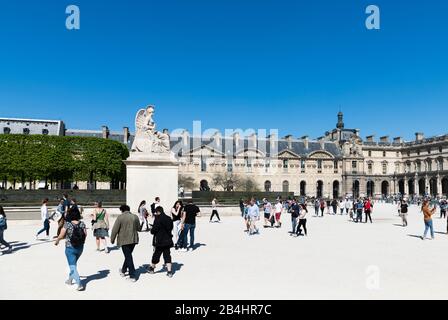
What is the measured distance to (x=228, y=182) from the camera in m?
71.4

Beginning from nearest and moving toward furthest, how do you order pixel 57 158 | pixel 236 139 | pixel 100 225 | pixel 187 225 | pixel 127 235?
pixel 127 235
pixel 100 225
pixel 187 225
pixel 57 158
pixel 236 139

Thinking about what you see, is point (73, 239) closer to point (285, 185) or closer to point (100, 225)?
point (100, 225)

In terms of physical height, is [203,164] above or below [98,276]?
above

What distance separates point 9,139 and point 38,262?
38525mm

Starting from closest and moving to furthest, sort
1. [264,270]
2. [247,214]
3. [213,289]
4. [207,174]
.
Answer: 1. [213,289]
2. [264,270]
3. [247,214]
4. [207,174]

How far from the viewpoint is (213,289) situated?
23.5 ft

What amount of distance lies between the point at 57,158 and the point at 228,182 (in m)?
34.8

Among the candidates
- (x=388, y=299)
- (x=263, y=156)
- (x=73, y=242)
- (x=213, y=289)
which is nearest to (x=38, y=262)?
(x=73, y=242)

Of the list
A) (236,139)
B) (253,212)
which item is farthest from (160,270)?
(236,139)

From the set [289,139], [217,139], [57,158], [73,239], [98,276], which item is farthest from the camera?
[289,139]

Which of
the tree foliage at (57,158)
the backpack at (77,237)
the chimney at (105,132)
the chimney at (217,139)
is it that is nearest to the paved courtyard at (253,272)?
the backpack at (77,237)

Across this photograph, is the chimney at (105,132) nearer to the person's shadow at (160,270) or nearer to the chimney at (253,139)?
the chimney at (253,139)

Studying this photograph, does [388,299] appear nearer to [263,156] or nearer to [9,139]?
[9,139]

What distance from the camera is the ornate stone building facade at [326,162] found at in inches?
3014
